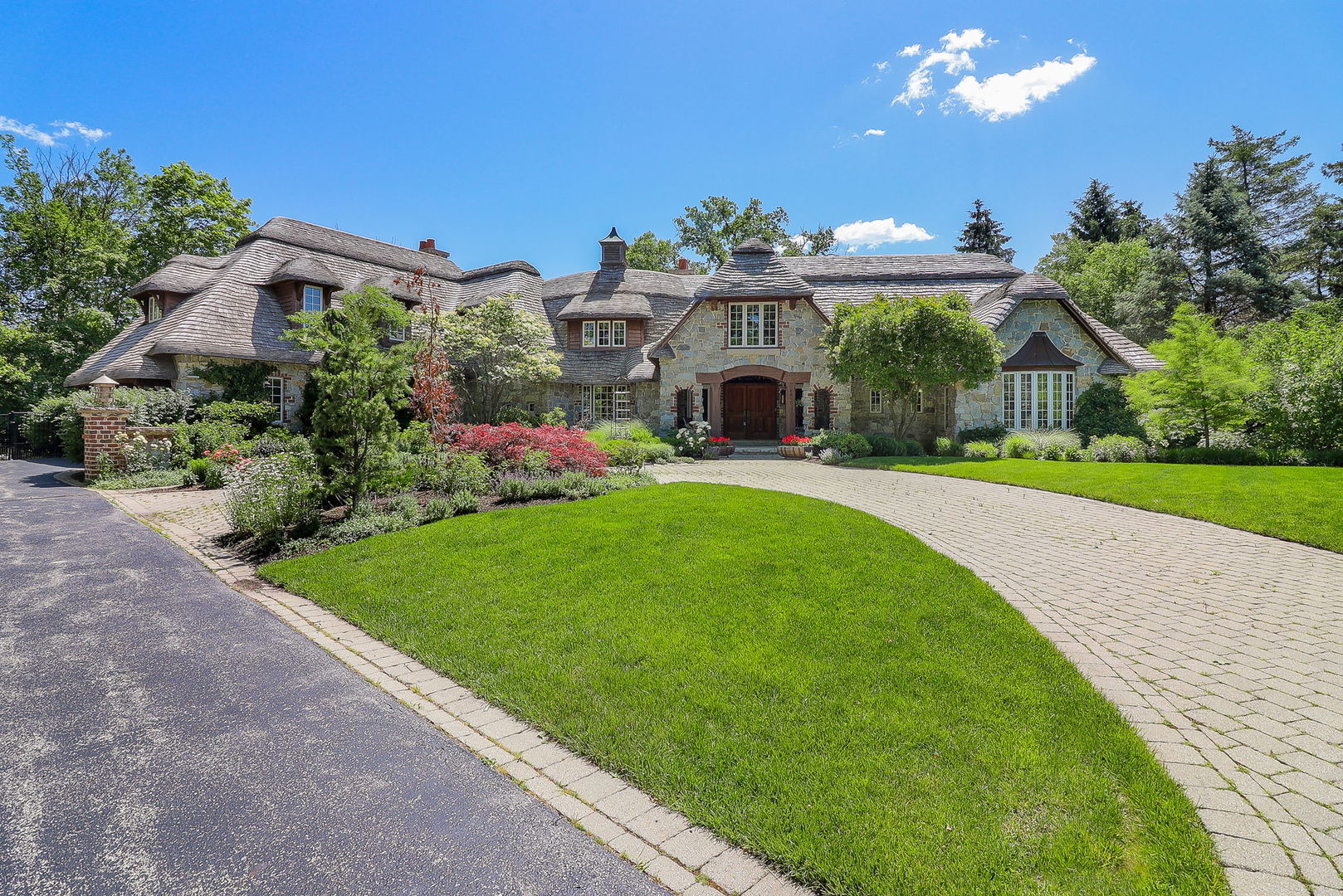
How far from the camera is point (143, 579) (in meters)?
7.03

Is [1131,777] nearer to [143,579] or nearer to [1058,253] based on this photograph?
[143,579]

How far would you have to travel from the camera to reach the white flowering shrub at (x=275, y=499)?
8.30 m

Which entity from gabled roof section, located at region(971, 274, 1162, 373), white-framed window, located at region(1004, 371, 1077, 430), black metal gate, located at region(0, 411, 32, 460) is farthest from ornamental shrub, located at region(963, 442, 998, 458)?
black metal gate, located at region(0, 411, 32, 460)

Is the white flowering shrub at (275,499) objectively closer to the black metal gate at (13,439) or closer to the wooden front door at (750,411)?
the wooden front door at (750,411)

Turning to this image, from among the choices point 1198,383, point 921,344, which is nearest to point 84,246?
point 921,344

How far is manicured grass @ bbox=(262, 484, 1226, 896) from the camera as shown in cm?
277

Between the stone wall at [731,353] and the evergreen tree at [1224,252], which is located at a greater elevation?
the evergreen tree at [1224,252]

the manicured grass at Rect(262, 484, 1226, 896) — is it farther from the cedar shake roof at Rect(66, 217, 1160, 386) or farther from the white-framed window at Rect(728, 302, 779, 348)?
the white-framed window at Rect(728, 302, 779, 348)

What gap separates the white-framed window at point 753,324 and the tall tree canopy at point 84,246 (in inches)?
1092

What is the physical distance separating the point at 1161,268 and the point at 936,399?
21.2m

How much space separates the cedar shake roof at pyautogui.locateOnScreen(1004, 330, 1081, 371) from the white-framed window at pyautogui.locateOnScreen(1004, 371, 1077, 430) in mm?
258

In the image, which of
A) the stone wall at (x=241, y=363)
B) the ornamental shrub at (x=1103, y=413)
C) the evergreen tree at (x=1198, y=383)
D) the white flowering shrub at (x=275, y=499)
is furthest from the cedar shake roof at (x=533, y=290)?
the white flowering shrub at (x=275, y=499)

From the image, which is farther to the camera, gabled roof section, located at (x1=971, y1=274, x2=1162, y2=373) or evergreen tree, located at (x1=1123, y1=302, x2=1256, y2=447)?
gabled roof section, located at (x1=971, y1=274, x2=1162, y2=373)

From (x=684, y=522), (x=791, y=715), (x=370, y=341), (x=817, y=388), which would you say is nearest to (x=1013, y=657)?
(x=791, y=715)
